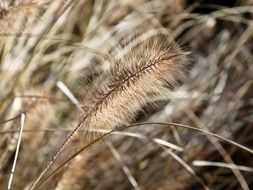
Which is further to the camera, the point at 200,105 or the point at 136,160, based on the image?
the point at 200,105

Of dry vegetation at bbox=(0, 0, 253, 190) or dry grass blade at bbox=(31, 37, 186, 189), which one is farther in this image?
dry vegetation at bbox=(0, 0, 253, 190)

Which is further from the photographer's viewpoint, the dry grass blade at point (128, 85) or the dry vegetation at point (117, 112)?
the dry vegetation at point (117, 112)

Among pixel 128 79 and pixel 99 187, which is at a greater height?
Result: pixel 128 79

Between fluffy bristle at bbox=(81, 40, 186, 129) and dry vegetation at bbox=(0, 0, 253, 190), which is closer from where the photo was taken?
fluffy bristle at bbox=(81, 40, 186, 129)

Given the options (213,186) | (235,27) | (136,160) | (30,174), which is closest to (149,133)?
(136,160)

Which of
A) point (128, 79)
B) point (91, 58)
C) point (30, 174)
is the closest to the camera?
point (128, 79)

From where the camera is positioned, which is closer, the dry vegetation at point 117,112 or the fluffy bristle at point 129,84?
the fluffy bristle at point 129,84

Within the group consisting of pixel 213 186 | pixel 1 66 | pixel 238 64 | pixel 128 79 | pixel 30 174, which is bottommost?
pixel 213 186

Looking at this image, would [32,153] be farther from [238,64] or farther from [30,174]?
[238,64]
